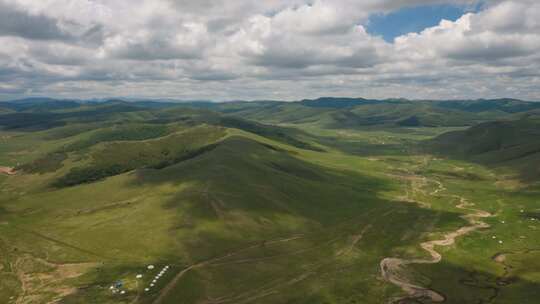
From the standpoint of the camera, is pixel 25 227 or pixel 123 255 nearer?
pixel 123 255

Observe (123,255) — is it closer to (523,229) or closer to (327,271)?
(327,271)

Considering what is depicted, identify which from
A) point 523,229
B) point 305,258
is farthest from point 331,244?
point 523,229

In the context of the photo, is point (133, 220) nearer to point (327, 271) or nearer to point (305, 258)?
point (305, 258)

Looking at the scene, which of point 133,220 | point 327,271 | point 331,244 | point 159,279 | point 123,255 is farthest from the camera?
point 133,220

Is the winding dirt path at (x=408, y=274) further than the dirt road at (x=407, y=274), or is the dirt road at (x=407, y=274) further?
the dirt road at (x=407, y=274)

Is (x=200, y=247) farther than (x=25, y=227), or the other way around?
(x=25, y=227)

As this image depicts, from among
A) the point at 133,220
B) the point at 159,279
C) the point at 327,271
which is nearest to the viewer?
the point at 159,279

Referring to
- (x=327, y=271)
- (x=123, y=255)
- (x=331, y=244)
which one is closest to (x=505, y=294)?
(x=327, y=271)

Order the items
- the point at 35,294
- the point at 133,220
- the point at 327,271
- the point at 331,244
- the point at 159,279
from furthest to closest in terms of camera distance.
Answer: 1. the point at 133,220
2. the point at 331,244
3. the point at 327,271
4. the point at 159,279
5. the point at 35,294

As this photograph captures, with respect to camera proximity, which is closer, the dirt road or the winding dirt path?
the winding dirt path
